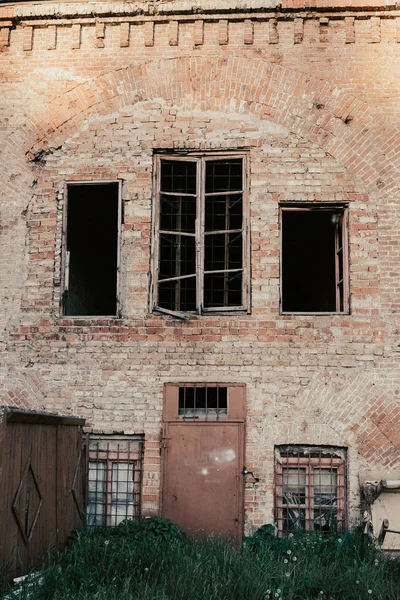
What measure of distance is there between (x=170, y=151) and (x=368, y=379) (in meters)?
4.13

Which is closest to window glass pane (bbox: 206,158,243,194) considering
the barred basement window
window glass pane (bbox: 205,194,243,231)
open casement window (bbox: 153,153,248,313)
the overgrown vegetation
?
open casement window (bbox: 153,153,248,313)

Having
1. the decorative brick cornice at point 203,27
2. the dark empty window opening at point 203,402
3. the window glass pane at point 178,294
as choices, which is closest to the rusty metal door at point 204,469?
the dark empty window opening at point 203,402

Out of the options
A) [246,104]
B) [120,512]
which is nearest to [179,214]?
[246,104]

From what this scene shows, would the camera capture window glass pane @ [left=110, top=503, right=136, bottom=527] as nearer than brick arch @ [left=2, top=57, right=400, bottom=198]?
Yes

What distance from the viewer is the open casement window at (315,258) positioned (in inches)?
440

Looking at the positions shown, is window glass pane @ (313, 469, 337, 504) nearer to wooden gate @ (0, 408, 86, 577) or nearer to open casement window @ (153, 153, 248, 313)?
open casement window @ (153, 153, 248, 313)

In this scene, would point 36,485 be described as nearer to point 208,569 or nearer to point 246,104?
point 208,569

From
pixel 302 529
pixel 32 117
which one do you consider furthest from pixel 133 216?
pixel 302 529

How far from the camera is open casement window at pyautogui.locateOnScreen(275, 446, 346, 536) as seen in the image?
10391 millimetres

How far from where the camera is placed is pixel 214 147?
11266 mm

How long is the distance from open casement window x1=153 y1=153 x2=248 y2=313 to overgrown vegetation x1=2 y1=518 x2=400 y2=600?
318 cm

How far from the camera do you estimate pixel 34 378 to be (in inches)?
432

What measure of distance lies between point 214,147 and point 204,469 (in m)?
4.38

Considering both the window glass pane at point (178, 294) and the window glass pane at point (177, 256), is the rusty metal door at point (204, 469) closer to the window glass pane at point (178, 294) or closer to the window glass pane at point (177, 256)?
the window glass pane at point (178, 294)
